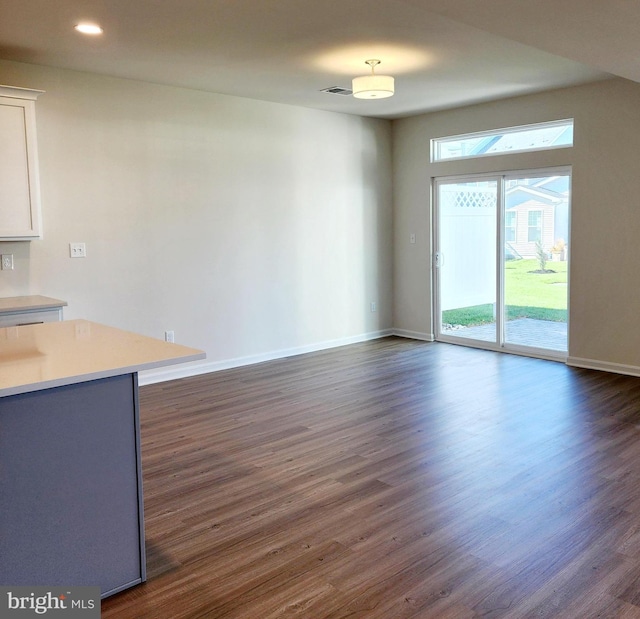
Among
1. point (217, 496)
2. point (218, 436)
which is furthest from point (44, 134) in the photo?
point (217, 496)

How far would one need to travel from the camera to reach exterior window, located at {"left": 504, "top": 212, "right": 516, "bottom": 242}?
6.44 meters

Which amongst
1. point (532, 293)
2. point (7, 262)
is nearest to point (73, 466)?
point (7, 262)

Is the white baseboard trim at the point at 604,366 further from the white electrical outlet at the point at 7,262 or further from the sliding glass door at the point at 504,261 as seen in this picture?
the white electrical outlet at the point at 7,262

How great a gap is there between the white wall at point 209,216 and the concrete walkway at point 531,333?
136cm

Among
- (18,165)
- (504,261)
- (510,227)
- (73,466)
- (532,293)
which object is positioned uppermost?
(18,165)

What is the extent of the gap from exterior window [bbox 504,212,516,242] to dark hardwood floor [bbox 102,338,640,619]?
1.74 m

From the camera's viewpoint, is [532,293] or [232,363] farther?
[532,293]

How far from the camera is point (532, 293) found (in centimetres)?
637

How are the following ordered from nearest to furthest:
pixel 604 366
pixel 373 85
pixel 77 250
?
pixel 373 85, pixel 77 250, pixel 604 366

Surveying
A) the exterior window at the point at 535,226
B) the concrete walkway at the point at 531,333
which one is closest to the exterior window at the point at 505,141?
the exterior window at the point at 535,226

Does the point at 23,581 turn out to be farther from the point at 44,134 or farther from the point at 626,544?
the point at 44,134

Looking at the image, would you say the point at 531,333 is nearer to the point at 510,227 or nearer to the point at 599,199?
the point at 510,227

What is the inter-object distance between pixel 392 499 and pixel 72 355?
1.71 m

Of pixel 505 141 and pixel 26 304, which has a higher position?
pixel 505 141
